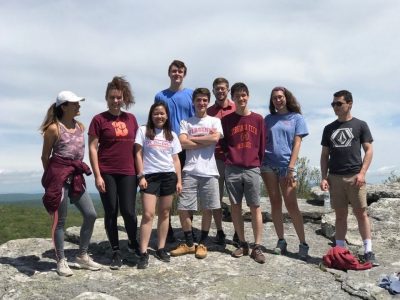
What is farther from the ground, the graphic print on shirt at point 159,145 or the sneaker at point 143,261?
the graphic print on shirt at point 159,145

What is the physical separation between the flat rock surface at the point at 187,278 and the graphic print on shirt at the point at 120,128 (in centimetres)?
200

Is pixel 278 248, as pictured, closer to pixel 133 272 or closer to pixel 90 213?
pixel 133 272

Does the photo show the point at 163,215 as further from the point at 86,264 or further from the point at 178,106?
the point at 178,106

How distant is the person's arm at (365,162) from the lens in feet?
20.9

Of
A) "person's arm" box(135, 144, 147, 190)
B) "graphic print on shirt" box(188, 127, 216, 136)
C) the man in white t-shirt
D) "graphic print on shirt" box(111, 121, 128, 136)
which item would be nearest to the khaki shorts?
the man in white t-shirt

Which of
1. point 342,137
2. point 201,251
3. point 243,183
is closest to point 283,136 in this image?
point 342,137

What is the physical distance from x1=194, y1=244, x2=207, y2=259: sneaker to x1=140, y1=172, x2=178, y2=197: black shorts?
1040 mm

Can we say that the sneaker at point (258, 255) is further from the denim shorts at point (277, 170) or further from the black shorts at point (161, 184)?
the black shorts at point (161, 184)

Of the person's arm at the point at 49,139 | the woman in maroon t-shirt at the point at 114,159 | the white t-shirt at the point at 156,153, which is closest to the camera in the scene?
the person's arm at the point at 49,139

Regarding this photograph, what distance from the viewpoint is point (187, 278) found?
5820mm

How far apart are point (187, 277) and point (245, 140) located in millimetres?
2267

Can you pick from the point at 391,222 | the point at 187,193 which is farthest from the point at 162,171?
the point at 391,222

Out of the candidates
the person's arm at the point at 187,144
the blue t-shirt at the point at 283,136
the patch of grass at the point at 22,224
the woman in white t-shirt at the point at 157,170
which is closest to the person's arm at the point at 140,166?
the woman in white t-shirt at the point at 157,170

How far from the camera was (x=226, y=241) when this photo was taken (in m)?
7.50
